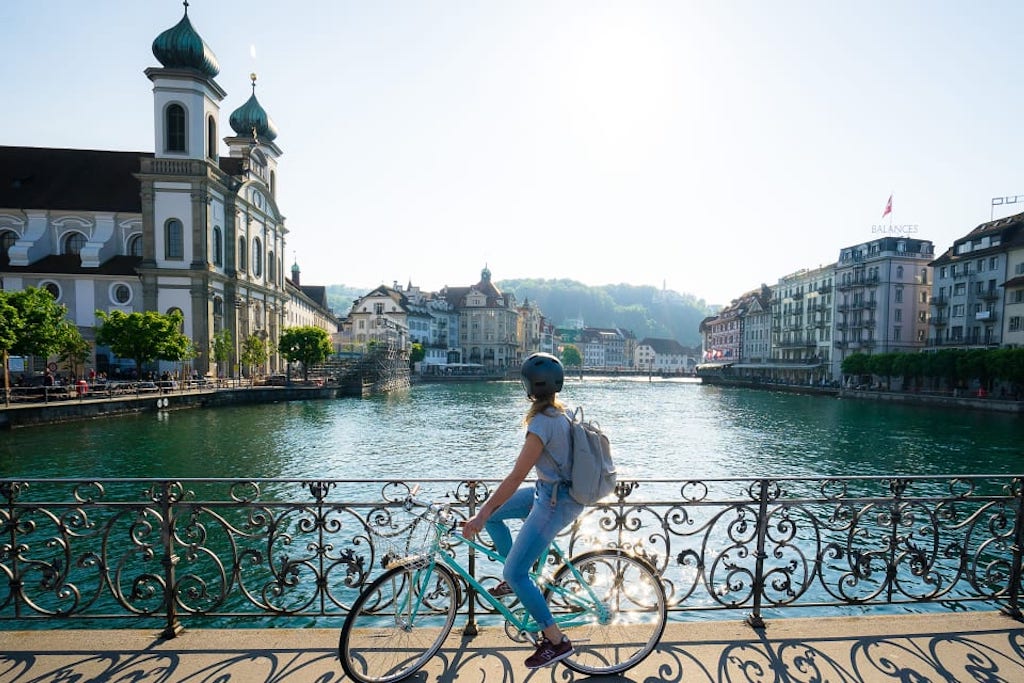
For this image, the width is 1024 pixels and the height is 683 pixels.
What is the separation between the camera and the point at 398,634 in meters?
4.30

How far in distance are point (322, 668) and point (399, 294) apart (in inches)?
4218

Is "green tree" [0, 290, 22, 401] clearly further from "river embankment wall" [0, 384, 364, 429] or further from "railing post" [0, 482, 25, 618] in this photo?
"railing post" [0, 482, 25, 618]

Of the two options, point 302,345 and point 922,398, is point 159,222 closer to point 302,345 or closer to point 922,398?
Result: point 302,345

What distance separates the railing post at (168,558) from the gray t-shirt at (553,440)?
3142mm

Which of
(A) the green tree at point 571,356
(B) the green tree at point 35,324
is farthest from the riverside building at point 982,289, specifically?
(A) the green tree at point 571,356

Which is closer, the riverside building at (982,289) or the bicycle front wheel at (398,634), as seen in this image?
the bicycle front wheel at (398,634)

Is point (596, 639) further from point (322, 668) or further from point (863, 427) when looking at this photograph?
point (863, 427)

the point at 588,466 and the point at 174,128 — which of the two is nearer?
the point at 588,466

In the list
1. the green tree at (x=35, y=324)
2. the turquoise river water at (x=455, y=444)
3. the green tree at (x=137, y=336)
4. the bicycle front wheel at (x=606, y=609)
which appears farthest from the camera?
the green tree at (x=137, y=336)

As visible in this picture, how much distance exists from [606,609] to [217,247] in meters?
59.7

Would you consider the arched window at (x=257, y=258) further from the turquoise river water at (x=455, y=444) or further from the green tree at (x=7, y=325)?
the green tree at (x=7, y=325)

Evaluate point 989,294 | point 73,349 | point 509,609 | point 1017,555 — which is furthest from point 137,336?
point 989,294

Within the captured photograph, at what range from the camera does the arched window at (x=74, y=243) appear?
55781 millimetres

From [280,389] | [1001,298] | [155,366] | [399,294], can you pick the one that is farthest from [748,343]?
[155,366]
